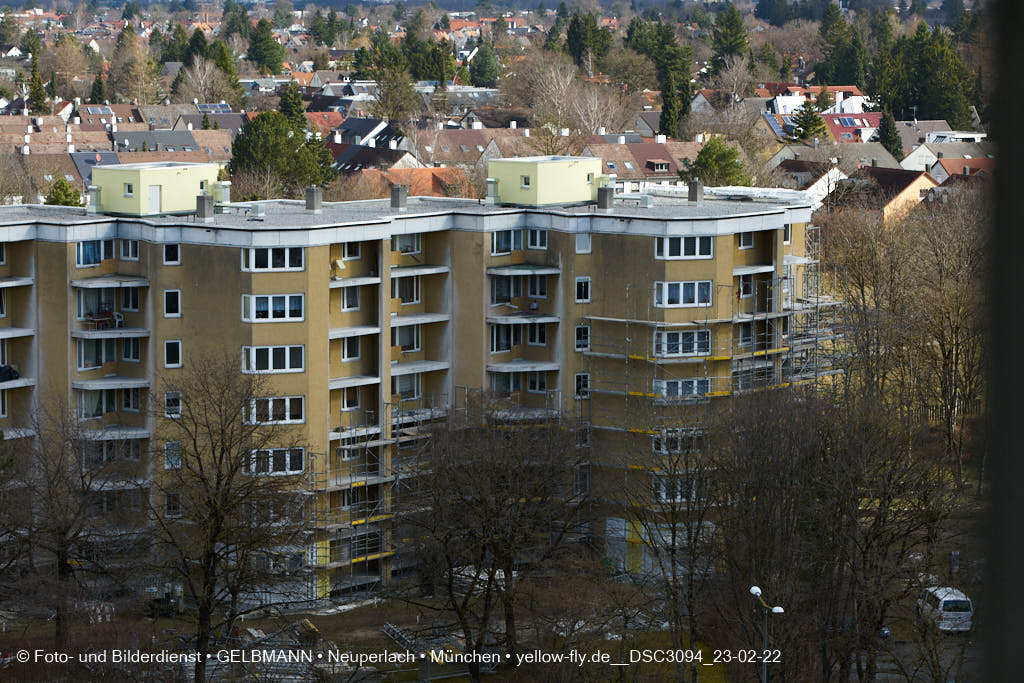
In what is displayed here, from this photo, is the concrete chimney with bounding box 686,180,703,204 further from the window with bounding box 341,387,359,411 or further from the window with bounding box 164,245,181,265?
the window with bounding box 164,245,181,265

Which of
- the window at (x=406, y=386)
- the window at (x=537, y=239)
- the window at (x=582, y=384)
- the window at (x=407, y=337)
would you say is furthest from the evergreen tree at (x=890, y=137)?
the window at (x=406, y=386)

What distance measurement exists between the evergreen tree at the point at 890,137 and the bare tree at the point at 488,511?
5346cm

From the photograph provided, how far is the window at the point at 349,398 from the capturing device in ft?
95.7

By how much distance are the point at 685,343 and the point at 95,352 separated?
1103 centimetres

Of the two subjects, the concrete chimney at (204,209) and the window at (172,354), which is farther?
the concrete chimney at (204,209)

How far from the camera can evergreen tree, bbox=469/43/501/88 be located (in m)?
126

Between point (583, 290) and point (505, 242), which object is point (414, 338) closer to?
point (505, 242)

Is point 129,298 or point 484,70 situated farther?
point 484,70

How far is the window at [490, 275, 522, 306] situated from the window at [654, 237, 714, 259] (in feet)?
10.1

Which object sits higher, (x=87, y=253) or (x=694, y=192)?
(x=694, y=192)

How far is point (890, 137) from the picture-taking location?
78938 millimetres

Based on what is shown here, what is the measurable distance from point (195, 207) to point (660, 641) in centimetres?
1201

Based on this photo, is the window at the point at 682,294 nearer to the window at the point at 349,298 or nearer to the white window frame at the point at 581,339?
the white window frame at the point at 581,339

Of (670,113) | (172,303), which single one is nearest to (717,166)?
(670,113)
